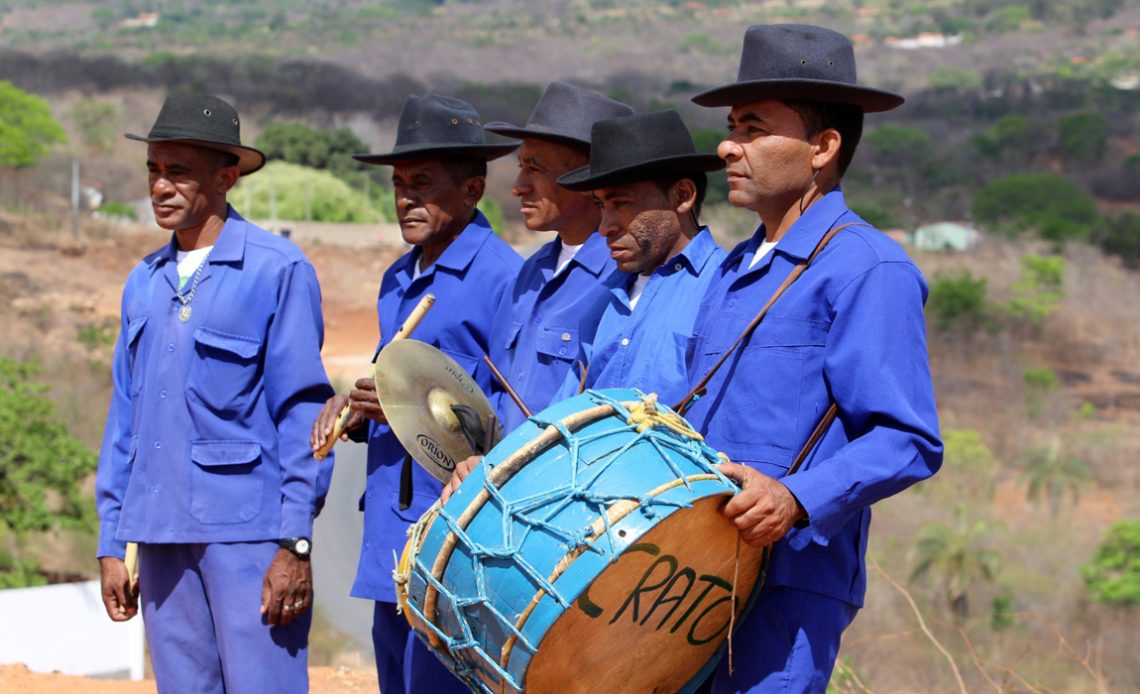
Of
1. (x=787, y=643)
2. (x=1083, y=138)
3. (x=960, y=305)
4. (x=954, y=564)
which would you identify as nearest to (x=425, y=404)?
(x=787, y=643)

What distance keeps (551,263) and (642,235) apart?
1.99 ft

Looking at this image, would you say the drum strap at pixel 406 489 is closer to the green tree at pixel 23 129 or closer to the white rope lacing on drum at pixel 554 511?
the white rope lacing on drum at pixel 554 511

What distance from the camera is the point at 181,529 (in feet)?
14.6

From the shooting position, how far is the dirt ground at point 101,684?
6.88m

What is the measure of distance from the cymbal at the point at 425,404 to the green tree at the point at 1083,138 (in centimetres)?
6549

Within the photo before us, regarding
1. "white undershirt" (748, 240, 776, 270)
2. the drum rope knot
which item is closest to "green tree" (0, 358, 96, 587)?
"white undershirt" (748, 240, 776, 270)

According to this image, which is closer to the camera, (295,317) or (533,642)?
(533,642)

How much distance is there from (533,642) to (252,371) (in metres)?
1.86

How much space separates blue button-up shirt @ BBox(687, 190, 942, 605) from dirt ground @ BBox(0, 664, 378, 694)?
4162 mm

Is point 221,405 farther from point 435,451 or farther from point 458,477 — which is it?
point 458,477

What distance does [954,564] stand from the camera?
25.5m

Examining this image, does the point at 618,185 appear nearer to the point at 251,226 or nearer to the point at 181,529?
the point at 251,226

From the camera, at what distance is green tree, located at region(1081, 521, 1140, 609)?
25.4m

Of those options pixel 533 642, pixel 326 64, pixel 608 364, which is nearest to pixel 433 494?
pixel 608 364
